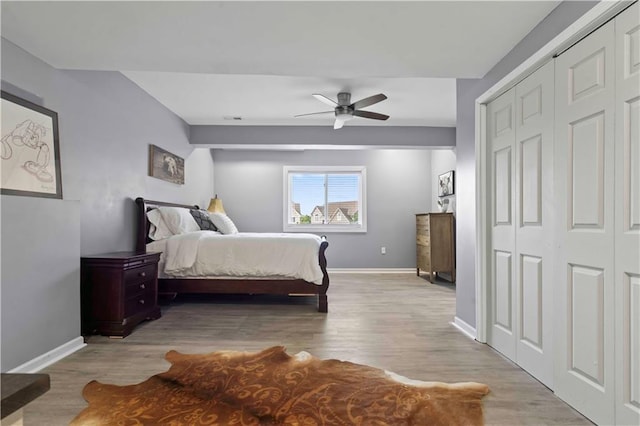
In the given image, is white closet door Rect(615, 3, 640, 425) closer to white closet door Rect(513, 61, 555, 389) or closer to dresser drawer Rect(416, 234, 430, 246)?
white closet door Rect(513, 61, 555, 389)

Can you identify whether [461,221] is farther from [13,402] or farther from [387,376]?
[13,402]

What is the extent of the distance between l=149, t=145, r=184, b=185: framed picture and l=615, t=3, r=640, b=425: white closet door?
4357 mm

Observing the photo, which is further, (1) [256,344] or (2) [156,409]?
(1) [256,344]

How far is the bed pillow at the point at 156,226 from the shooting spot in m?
3.92

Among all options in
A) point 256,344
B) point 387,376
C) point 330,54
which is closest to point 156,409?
point 256,344

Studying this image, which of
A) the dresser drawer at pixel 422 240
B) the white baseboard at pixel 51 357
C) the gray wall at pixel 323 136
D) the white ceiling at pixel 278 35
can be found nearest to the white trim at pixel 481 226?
the white ceiling at pixel 278 35

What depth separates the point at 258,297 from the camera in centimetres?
434

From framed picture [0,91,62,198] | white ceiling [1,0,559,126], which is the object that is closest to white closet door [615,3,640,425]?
white ceiling [1,0,559,126]

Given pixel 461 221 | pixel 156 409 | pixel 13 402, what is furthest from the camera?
pixel 461 221

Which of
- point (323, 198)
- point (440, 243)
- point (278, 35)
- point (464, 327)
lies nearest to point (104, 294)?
point (278, 35)

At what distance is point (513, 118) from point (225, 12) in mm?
2072

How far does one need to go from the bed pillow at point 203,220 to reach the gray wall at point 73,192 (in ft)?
1.80

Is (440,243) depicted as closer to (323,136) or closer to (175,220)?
(323,136)

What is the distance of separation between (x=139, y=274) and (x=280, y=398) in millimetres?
2007
